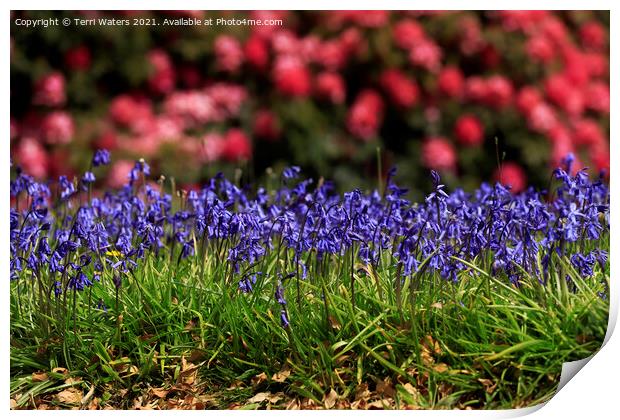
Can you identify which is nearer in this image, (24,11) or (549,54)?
Result: (24,11)

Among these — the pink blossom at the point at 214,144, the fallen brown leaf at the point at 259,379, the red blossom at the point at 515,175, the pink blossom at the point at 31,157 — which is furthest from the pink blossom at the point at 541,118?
the pink blossom at the point at 31,157

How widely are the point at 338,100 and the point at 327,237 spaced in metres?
2.19

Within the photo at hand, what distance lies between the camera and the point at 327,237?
3354 mm

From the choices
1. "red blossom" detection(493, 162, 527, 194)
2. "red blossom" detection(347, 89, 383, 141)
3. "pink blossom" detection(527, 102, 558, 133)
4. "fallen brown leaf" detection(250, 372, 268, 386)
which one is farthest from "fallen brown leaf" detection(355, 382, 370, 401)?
"pink blossom" detection(527, 102, 558, 133)

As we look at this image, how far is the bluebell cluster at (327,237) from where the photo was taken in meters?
3.35

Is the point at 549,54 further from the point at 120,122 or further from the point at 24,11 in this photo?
the point at 24,11

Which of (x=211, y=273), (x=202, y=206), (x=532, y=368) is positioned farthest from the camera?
(x=202, y=206)

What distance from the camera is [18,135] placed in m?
5.18

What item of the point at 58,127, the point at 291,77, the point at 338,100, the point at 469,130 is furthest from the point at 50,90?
the point at 469,130

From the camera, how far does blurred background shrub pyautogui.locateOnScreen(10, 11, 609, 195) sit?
199 inches

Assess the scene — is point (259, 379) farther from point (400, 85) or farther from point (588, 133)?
point (588, 133)

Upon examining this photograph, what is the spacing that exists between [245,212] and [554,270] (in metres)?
1.25

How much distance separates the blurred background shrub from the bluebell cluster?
1168 millimetres
